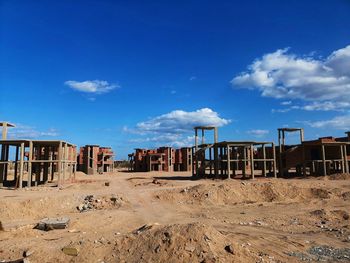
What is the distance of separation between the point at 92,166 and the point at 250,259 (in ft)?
136

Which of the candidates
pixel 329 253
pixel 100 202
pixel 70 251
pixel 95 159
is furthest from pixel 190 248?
pixel 95 159

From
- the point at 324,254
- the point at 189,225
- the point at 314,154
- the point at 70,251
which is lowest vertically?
the point at 324,254

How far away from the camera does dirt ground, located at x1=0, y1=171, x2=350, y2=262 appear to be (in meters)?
→ 8.89

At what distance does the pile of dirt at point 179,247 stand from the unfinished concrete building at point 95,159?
39126 millimetres

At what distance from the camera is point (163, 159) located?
174 feet

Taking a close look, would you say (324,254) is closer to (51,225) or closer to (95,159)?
(51,225)

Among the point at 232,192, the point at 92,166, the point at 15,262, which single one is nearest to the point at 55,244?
the point at 15,262

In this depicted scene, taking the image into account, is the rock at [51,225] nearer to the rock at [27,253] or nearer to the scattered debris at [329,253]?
the rock at [27,253]

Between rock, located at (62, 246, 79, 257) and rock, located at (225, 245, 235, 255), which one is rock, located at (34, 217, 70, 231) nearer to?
rock, located at (62, 246, 79, 257)

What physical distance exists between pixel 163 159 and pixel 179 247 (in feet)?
146

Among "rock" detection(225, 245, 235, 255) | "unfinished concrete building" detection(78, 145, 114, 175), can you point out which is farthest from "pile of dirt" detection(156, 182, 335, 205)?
"unfinished concrete building" detection(78, 145, 114, 175)

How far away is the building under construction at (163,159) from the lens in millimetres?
52531

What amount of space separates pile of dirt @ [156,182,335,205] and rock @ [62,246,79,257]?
1114cm

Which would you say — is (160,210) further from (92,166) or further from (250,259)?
(92,166)
